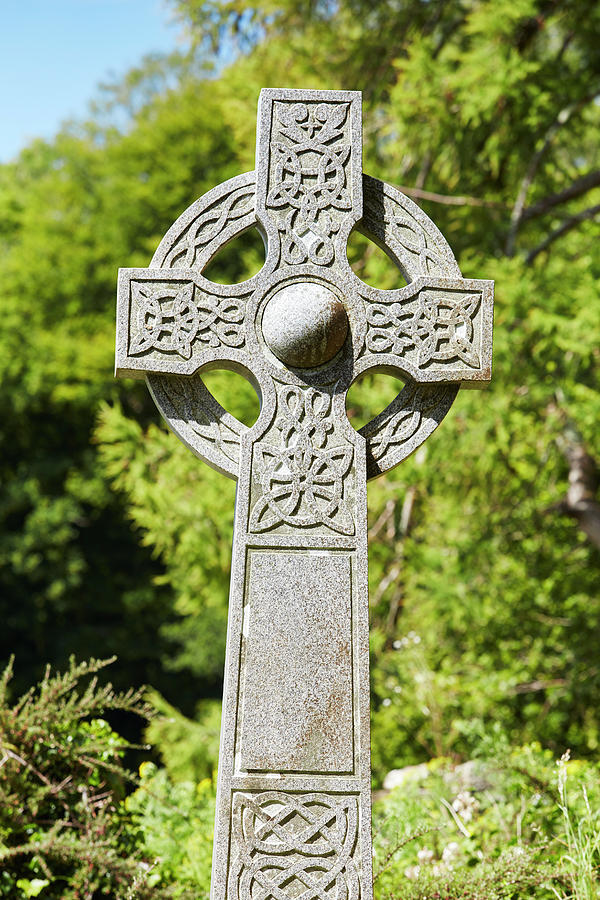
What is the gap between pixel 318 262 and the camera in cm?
284

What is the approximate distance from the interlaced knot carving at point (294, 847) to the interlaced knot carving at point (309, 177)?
64.5 inches

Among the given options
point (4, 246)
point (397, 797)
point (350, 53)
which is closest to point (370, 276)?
point (350, 53)

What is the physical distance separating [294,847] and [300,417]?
4.04 feet

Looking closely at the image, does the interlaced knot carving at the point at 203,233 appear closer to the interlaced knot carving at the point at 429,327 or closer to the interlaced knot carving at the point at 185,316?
the interlaced knot carving at the point at 185,316

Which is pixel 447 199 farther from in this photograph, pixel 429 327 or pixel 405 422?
pixel 405 422

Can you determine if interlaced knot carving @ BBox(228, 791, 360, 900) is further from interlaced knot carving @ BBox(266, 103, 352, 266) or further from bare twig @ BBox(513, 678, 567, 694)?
bare twig @ BBox(513, 678, 567, 694)

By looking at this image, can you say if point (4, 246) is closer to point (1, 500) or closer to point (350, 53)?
point (1, 500)

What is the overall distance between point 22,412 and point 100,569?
339 cm

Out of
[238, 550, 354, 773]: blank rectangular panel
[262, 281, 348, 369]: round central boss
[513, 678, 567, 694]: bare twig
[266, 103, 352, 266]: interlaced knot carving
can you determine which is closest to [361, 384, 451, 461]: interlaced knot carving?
[262, 281, 348, 369]: round central boss

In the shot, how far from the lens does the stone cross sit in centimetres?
238

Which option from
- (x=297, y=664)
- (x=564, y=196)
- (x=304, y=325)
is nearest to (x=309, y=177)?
(x=304, y=325)

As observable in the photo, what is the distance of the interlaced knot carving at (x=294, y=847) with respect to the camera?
7.61ft

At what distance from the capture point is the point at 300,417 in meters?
2.73

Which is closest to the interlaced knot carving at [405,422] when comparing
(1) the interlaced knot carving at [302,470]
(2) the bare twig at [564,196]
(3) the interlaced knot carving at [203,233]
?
(1) the interlaced knot carving at [302,470]
